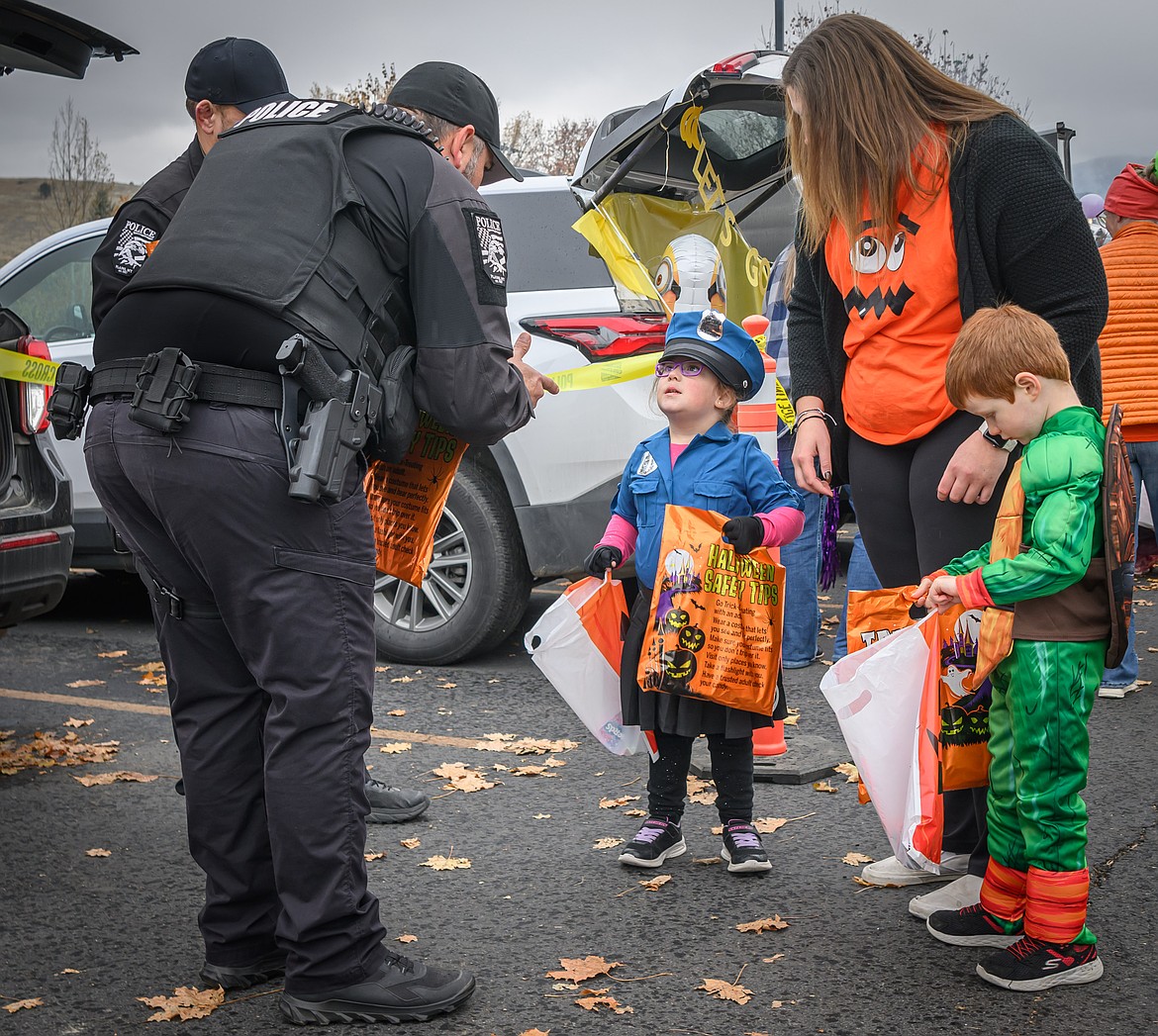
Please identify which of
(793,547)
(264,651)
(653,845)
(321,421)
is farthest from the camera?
(793,547)

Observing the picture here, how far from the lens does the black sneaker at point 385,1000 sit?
2705mm

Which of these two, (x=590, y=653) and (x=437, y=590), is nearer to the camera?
(x=590, y=653)

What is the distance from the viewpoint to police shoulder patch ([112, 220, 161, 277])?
139 inches

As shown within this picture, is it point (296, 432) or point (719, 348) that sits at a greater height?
point (719, 348)

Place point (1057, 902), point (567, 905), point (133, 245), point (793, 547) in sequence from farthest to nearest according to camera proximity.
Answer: point (793, 547)
point (133, 245)
point (567, 905)
point (1057, 902)

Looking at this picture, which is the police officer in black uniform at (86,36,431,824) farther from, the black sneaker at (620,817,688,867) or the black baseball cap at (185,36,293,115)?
the black sneaker at (620,817,688,867)

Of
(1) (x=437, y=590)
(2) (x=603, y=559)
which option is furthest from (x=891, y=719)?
(1) (x=437, y=590)

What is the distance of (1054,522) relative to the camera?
272 cm

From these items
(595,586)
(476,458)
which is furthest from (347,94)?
(595,586)

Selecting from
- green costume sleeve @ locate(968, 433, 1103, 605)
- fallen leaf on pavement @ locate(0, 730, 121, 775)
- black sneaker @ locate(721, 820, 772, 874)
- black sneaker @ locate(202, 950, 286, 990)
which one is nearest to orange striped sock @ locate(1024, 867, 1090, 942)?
green costume sleeve @ locate(968, 433, 1103, 605)

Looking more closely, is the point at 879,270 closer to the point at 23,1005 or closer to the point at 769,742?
the point at 769,742

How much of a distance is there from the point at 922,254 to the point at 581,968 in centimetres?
181

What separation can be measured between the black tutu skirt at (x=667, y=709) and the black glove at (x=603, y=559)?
0.16 meters

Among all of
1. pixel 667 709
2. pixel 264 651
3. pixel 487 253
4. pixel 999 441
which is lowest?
pixel 667 709
